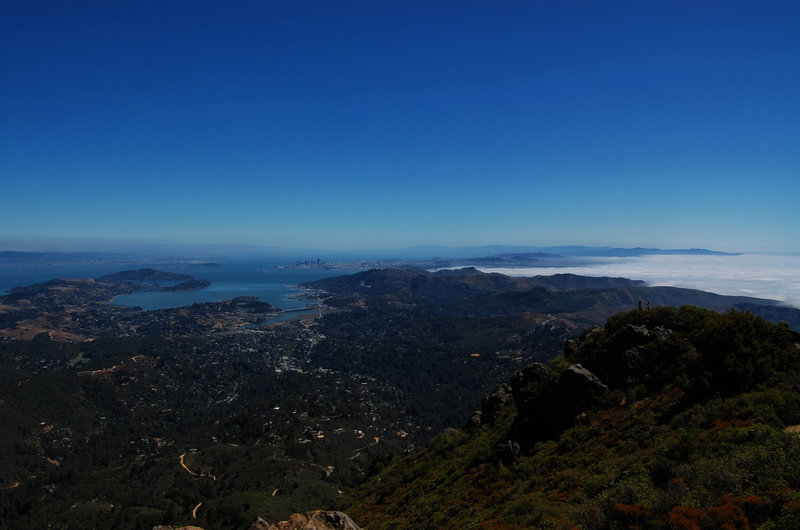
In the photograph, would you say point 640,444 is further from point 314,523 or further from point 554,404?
point 314,523

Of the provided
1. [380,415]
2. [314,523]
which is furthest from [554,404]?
[380,415]

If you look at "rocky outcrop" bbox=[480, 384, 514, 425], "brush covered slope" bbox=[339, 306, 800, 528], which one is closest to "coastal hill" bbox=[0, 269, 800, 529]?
"brush covered slope" bbox=[339, 306, 800, 528]

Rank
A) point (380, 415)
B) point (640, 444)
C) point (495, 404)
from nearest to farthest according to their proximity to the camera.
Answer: point (640, 444) → point (495, 404) → point (380, 415)

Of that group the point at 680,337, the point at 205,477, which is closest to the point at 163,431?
the point at 205,477

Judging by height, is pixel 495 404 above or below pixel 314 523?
below

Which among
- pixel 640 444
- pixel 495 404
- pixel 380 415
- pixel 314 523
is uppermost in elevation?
pixel 640 444

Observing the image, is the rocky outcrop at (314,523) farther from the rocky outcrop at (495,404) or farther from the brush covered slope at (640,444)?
the rocky outcrop at (495,404)

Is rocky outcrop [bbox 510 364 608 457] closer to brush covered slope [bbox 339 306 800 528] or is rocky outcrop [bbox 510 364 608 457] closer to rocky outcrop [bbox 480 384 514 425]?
brush covered slope [bbox 339 306 800 528]
